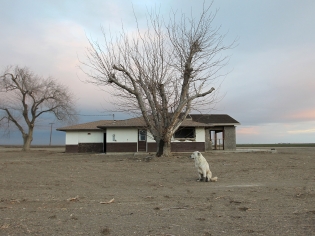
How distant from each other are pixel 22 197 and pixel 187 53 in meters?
15.1

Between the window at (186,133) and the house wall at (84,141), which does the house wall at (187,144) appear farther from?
the house wall at (84,141)

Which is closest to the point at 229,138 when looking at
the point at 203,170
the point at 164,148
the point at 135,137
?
the point at 135,137

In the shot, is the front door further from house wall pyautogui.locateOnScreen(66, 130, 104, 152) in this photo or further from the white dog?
the white dog

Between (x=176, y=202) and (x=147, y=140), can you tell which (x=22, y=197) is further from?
(x=147, y=140)

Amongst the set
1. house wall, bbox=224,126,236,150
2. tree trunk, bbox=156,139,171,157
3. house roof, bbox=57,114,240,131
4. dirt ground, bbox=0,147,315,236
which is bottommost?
dirt ground, bbox=0,147,315,236

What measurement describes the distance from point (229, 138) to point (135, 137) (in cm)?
1066

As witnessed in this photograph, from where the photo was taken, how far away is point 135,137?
31203 mm

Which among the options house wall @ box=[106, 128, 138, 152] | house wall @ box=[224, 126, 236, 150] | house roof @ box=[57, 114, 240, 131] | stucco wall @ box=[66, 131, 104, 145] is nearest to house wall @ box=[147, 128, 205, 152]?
house roof @ box=[57, 114, 240, 131]

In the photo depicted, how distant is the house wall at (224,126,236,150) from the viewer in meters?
34.7

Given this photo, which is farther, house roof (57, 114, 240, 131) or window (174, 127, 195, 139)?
window (174, 127, 195, 139)

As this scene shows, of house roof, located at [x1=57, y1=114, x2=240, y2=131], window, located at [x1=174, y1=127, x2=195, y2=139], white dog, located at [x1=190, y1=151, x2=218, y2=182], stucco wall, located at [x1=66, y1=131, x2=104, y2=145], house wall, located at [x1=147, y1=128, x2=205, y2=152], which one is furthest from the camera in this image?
stucco wall, located at [x1=66, y1=131, x2=104, y2=145]

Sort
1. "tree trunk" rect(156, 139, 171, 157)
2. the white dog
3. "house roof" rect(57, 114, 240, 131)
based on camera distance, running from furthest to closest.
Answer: "house roof" rect(57, 114, 240, 131), "tree trunk" rect(156, 139, 171, 157), the white dog

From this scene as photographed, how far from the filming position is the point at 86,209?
23.0ft

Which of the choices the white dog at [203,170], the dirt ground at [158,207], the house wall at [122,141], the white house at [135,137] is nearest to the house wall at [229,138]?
the white house at [135,137]
